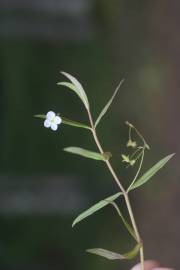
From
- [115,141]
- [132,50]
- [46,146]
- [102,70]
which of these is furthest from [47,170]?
[132,50]

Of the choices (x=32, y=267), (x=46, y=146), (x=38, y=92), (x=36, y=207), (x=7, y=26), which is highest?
(x=7, y=26)

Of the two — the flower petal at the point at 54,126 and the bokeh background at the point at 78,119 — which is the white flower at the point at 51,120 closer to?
the flower petal at the point at 54,126

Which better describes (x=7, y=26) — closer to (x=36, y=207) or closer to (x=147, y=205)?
(x=36, y=207)

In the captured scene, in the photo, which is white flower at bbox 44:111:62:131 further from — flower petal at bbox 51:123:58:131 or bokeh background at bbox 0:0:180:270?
bokeh background at bbox 0:0:180:270

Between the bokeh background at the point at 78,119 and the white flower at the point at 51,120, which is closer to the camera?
the white flower at the point at 51,120

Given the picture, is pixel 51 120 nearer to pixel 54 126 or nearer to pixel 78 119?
pixel 54 126

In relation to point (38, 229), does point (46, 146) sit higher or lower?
higher

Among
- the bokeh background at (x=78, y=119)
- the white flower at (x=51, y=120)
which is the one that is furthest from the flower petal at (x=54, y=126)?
the bokeh background at (x=78, y=119)

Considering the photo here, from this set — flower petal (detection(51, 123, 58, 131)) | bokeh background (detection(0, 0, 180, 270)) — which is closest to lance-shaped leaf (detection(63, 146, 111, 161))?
flower petal (detection(51, 123, 58, 131))
